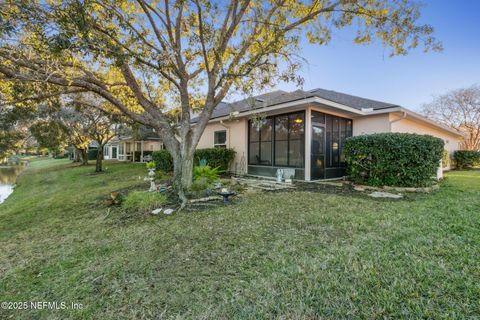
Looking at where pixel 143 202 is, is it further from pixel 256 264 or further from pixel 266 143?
pixel 266 143

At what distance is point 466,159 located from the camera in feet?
50.9

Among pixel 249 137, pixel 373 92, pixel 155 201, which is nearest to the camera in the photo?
pixel 155 201

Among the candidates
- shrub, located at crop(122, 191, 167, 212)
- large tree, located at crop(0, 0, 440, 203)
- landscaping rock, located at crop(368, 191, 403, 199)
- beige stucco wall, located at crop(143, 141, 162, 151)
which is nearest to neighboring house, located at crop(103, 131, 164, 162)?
beige stucco wall, located at crop(143, 141, 162, 151)

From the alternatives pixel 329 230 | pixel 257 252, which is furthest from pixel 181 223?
pixel 329 230

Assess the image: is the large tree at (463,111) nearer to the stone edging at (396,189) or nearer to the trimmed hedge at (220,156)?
the stone edging at (396,189)

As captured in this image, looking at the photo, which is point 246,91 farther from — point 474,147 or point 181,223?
point 474,147

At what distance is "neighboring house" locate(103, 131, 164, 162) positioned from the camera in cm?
2311

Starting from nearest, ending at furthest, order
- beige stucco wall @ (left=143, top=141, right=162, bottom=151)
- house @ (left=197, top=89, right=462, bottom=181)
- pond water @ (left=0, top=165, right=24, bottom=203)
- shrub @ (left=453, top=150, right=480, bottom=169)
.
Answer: house @ (left=197, top=89, right=462, bottom=181) < pond water @ (left=0, top=165, right=24, bottom=203) < shrub @ (left=453, top=150, right=480, bottom=169) < beige stucco wall @ (left=143, top=141, right=162, bottom=151)

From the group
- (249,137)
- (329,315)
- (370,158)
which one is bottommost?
(329,315)

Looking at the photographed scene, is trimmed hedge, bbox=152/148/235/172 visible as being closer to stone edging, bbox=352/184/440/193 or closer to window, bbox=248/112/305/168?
window, bbox=248/112/305/168

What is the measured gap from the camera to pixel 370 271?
228 centimetres

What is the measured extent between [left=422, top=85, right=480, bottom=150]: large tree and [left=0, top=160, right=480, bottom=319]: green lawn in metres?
25.2

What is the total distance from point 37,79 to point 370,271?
695 centimetres

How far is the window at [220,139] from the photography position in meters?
12.2
